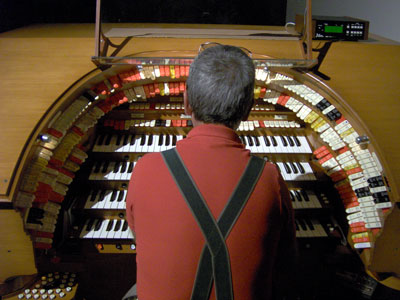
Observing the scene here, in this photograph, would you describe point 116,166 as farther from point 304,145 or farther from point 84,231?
point 304,145

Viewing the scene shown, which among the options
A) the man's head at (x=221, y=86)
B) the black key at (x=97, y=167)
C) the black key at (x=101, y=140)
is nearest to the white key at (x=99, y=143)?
the black key at (x=101, y=140)

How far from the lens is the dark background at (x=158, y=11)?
2820 mm

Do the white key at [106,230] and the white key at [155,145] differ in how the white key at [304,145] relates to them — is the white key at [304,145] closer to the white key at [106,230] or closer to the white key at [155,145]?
the white key at [155,145]

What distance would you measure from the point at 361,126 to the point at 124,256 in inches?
76.2

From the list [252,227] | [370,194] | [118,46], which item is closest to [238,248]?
[252,227]

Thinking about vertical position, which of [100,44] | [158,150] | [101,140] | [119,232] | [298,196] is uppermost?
[100,44]

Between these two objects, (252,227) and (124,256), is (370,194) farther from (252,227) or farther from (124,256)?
(124,256)

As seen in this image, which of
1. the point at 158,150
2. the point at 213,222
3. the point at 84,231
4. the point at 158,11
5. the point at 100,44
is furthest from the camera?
the point at 158,11

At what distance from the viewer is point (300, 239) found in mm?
2455

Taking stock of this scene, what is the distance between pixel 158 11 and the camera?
2.96 metres

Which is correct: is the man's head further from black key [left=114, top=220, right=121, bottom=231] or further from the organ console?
black key [left=114, top=220, right=121, bottom=231]

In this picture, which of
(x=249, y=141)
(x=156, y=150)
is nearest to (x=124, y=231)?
(x=156, y=150)

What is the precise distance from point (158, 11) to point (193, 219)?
247 cm

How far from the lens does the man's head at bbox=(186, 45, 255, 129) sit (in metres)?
1.14
